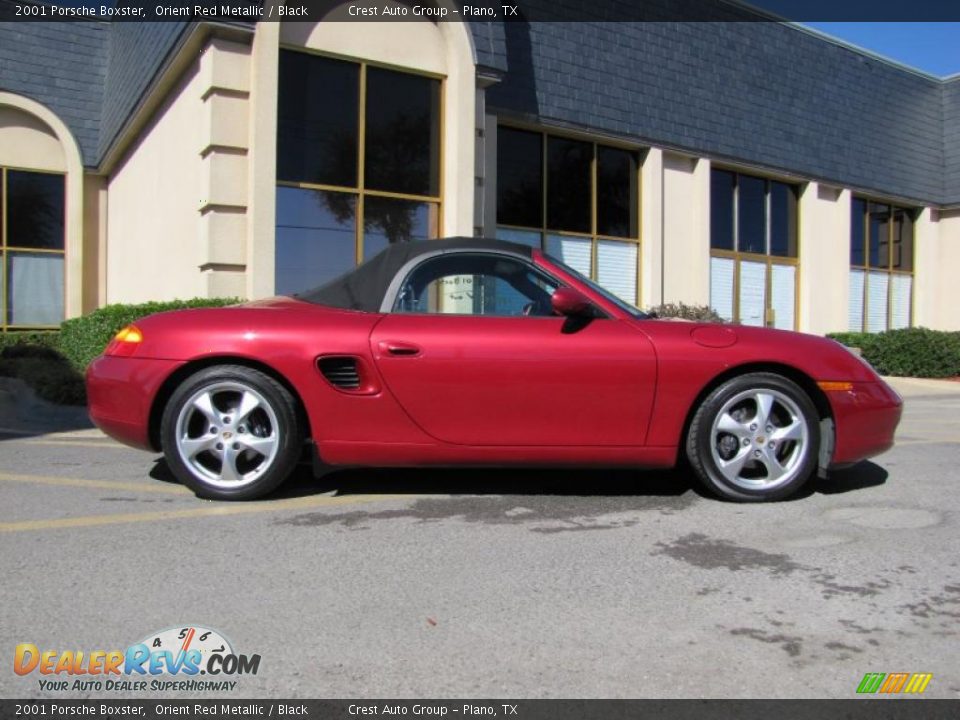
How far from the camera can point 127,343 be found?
4.33m

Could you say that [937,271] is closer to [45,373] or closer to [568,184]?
[568,184]

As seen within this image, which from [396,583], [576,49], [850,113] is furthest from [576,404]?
[850,113]

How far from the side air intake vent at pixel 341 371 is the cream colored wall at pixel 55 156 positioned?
13.0 metres

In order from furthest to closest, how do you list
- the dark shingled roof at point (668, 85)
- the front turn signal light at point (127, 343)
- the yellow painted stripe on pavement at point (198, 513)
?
the dark shingled roof at point (668, 85)
the front turn signal light at point (127, 343)
the yellow painted stripe on pavement at point (198, 513)

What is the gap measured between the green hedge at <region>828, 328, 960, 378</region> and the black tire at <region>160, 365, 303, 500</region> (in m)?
14.6

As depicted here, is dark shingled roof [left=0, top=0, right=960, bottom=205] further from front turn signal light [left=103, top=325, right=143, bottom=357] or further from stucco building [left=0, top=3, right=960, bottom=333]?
front turn signal light [left=103, top=325, right=143, bottom=357]

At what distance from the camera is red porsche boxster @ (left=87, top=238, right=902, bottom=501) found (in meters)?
4.09

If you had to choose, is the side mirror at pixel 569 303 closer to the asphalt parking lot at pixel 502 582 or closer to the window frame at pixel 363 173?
the asphalt parking lot at pixel 502 582

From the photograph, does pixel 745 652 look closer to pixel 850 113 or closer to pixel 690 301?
pixel 690 301

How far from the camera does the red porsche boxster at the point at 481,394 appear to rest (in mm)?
4090

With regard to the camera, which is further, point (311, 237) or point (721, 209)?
point (721, 209)

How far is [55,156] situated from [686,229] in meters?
11.9

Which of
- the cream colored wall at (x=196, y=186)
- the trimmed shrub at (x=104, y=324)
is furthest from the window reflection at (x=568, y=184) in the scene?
the trimmed shrub at (x=104, y=324)
